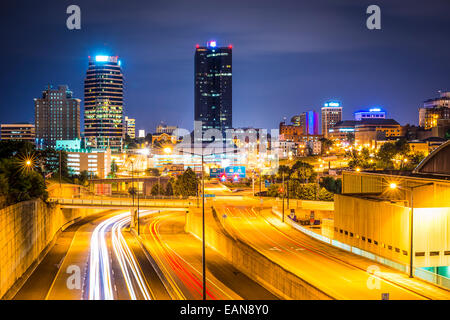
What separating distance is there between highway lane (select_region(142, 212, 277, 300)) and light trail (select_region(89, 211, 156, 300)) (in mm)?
2236

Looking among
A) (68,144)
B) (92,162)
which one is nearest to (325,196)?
(92,162)

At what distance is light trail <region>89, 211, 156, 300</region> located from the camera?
33000 millimetres

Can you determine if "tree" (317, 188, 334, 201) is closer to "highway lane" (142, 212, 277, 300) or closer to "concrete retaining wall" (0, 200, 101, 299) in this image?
"highway lane" (142, 212, 277, 300)

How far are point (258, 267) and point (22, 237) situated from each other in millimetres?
18863

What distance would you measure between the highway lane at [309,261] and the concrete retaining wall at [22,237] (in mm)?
18387

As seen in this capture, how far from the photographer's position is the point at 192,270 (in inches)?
Result: 1593

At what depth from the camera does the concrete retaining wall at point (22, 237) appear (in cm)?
3275

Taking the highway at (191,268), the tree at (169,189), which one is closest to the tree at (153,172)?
the tree at (169,189)

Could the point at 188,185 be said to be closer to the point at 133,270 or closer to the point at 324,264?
the point at 133,270

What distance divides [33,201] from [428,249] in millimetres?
34173

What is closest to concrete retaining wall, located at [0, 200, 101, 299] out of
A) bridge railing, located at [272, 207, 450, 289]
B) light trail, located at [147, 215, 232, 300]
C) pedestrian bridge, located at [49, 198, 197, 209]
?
pedestrian bridge, located at [49, 198, 197, 209]

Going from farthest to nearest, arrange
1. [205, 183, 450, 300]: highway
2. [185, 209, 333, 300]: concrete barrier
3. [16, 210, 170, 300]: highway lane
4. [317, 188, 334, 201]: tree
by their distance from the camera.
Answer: [317, 188, 334, 201]: tree < [16, 210, 170, 300]: highway lane < [185, 209, 333, 300]: concrete barrier < [205, 183, 450, 300]: highway
